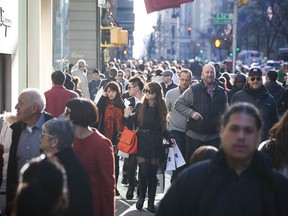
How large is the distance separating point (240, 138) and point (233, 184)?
0.26 m

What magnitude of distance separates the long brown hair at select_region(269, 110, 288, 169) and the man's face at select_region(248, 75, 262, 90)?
464cm

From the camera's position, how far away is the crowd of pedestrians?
4262 millimetres

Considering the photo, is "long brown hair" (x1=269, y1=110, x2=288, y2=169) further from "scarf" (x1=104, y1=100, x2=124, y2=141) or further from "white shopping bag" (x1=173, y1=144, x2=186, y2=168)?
"scarf" (x1=104, y1=100, x2=124, y2=141)

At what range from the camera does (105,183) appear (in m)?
6.38

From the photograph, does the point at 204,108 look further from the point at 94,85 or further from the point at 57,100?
the point at 94,85

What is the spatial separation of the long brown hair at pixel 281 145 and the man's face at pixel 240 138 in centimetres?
149

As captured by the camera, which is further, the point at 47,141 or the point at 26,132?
the point at 26,132

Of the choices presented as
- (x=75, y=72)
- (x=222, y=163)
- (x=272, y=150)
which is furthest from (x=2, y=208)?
(x=75, y=72)

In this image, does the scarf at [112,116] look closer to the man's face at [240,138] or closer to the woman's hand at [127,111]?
the woman's hand at [127,111]

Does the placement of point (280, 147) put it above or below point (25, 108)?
below

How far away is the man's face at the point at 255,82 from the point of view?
10.7 meters

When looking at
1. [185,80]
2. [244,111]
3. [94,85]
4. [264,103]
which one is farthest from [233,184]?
[94,85]

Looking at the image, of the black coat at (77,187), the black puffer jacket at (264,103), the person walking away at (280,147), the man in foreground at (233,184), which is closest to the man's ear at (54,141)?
the black coat at (77,187)

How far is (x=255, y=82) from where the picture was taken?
1069 centimetres
